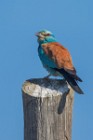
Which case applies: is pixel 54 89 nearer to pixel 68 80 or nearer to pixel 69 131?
pixel 69 131

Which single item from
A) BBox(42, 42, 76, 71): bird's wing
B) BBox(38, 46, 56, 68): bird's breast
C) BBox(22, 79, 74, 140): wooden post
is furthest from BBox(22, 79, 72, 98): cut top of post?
BBox(38, 46, 56, 68): bird's breast

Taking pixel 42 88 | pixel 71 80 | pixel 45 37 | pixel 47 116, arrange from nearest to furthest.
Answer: pixel 47 116 → pixel 42 88 → pixel 71 80 → pixel 45 37

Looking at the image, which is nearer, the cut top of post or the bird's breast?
the cut top of post

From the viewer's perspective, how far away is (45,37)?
6738 millimetres

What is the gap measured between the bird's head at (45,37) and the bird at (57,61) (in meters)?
0.09

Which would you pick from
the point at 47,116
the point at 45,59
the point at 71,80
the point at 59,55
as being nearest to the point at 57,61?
the point at 59,55

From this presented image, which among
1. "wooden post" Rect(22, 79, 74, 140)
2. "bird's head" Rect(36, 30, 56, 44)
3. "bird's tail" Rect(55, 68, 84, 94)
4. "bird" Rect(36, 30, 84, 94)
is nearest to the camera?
"wooden post" Rect(22, 79, 74, 140)

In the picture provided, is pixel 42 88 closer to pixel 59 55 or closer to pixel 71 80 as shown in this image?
pixel 71 80

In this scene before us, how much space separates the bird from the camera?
17.4ft

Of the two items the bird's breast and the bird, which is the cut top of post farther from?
the bird's breast

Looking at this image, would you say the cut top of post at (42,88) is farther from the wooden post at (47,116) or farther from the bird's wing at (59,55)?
the bird's wing at (59,55)

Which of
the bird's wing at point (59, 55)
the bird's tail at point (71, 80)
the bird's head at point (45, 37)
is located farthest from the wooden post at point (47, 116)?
the bird's head at point (45, 37)

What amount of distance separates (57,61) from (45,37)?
1.17 meters

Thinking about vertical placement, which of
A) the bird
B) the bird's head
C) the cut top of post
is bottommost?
the cut top of post
